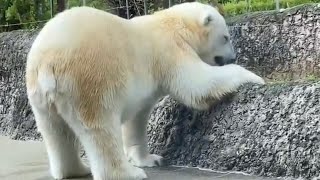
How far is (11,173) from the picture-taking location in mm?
4922

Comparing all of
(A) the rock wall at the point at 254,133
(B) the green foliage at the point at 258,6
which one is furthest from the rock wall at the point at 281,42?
(B) the green foliage at the point at 258,6

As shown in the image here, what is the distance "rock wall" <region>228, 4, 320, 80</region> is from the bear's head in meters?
1.29

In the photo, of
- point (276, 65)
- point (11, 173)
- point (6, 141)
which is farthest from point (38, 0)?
point (11, 173)

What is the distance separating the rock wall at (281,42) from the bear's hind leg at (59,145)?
2336mm

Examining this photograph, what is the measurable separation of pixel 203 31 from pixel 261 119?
928mm

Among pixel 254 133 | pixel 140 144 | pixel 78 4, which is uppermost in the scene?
pixel 78 4

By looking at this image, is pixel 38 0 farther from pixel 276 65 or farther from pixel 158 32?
pixel 158 32

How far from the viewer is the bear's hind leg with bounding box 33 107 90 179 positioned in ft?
14.2

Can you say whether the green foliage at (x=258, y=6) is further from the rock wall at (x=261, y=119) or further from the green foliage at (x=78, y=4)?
the rock wall at (x=261, y=119)

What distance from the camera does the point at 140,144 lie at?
190 inches

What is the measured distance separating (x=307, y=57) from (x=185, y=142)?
1.92 m

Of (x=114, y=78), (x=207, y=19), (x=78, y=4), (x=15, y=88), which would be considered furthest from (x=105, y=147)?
(x=78, y=4)

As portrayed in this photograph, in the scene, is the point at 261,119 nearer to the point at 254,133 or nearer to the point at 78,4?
the point at 254,133

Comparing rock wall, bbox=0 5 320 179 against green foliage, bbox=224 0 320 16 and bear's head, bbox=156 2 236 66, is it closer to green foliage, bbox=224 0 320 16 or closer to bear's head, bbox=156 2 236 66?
bear's head, bbox=156 2 236 66
